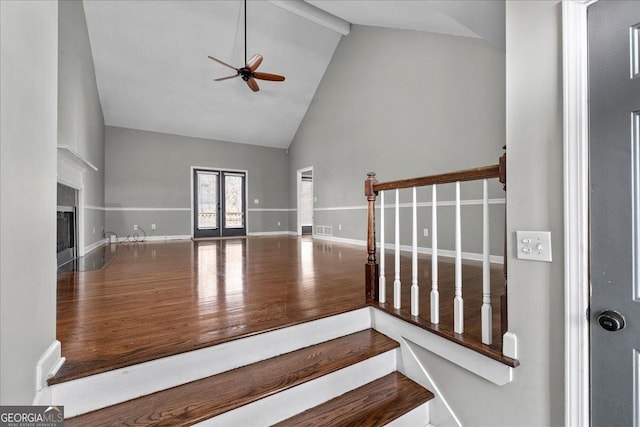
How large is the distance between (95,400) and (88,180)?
16.6ft

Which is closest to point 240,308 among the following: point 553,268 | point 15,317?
point 15,317

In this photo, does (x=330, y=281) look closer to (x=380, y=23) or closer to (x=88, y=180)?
(x=380, y=23)

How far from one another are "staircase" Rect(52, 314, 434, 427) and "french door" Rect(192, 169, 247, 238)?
6921 millimetres

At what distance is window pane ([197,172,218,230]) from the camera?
26.2 feet

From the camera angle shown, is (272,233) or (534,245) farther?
(272,233)

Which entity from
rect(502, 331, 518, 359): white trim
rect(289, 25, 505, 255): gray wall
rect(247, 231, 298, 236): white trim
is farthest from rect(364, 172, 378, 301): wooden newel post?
rect(247, 231, 298, 236): white trim

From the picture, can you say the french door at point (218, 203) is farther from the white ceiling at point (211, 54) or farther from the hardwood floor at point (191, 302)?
the hardwood floor at point (191, 302)

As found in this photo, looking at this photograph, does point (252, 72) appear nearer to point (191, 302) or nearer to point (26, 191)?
point (191, 302)

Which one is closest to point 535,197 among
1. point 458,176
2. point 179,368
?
point 458,176

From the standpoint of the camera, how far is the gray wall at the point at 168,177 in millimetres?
6996

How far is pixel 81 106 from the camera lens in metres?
4.46

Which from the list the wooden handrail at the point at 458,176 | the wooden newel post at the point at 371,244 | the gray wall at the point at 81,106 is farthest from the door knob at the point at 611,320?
the gray wall at the point at 81,106

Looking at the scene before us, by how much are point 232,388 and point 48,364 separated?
2.55 ft

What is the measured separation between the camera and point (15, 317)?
972mm
